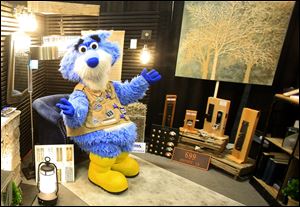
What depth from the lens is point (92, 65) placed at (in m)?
1.54

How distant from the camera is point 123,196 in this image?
1.63m

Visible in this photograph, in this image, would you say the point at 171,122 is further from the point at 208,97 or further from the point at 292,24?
the point at 292,24

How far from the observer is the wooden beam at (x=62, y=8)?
1.86 metres

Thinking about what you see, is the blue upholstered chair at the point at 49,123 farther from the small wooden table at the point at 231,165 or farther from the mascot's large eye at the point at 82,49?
the small wooden table at the point at 231,165

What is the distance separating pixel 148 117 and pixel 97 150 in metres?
0.94

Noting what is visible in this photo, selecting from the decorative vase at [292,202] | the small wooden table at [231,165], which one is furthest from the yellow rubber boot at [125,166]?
the decorative vase at [292,202]

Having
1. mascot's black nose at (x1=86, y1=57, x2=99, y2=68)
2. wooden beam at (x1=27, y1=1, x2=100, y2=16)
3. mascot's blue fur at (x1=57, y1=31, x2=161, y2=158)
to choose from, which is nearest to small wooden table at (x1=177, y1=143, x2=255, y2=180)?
mascot's blue fur at (x1=57, y1=31, x2=161, y2=158)

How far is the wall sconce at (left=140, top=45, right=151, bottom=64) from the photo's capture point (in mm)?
2304

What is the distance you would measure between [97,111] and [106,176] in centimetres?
52

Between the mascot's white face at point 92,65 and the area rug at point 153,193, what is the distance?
0.80m

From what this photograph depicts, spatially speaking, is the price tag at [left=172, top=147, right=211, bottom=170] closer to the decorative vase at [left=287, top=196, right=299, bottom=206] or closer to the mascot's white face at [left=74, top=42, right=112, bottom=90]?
the decorative vase at [left=287, top=196, right=299, bottom=206]

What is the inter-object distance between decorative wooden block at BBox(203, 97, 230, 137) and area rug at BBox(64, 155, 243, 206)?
61 centimetres

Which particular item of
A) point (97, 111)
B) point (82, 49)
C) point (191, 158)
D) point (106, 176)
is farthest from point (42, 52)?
point (191, 158)

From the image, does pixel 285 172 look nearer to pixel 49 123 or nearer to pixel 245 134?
pixel 245 134
